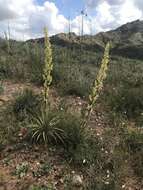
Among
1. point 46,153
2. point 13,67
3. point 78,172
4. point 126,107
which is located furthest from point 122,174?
point 13,67

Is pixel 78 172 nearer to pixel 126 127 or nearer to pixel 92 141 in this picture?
pixel 92 141

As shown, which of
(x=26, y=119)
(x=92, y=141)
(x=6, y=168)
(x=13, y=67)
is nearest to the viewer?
(x=6, y=168)

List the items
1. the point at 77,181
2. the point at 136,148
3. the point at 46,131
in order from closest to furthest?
the point at 77,181 < the point at 46,131 < the point at 136,148

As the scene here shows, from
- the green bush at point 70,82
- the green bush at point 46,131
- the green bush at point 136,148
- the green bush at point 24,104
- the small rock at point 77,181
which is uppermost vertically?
the green bush at point 70,82

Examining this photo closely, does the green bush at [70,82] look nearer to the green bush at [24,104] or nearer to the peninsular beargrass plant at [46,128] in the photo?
the green bush at [24,104]

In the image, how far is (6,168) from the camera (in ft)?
24.2

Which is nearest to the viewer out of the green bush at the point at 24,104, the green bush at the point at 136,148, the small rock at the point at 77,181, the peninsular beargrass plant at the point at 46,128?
the small rock at the point at 77,181

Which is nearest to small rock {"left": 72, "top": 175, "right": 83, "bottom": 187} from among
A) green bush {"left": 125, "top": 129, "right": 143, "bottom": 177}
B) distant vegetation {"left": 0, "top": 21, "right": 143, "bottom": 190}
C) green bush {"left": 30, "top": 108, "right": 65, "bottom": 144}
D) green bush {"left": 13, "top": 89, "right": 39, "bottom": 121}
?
distant vegetation {"left": 0, "top": 21, "right": 143, "bottom": 190}

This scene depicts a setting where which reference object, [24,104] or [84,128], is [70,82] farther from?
[84,128]

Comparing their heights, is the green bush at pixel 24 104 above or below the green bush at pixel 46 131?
above

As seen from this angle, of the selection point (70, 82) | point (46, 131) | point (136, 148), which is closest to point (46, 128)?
point (46, 131)

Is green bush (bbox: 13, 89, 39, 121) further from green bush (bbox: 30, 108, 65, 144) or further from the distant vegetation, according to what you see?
green bush (bbox: 30, 108, 65, 144)

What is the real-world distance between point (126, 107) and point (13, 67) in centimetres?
395

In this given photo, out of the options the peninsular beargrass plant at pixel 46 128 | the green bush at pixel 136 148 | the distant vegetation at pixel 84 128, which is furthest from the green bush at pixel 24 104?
the green bush at pixel 136 148
